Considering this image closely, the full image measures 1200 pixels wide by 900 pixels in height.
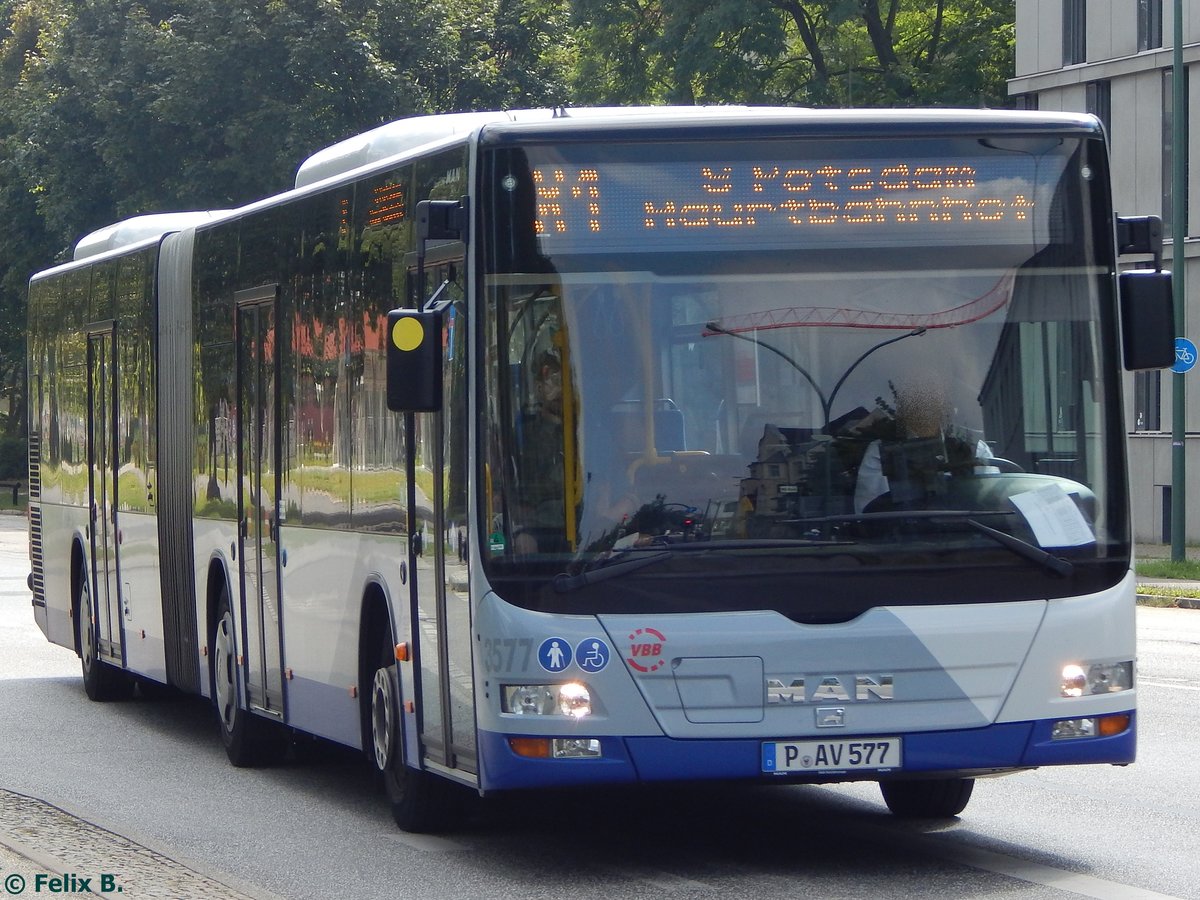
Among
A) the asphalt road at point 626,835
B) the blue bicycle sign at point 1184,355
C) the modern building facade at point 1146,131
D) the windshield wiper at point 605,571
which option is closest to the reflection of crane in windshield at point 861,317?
the windshield wiper at point 605,571

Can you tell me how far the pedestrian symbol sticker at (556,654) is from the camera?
26.0 ft

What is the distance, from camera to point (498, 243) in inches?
320

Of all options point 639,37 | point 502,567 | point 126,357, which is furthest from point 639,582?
point 639,37

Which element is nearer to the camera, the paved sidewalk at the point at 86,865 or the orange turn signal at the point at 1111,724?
the paved sidewalk at the point at 86,865

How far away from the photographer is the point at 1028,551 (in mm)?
8164

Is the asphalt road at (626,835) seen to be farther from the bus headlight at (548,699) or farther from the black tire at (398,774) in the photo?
the bus headlight at (548,699)

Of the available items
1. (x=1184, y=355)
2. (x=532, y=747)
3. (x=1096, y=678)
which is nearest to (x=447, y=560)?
(x=532, y=747)

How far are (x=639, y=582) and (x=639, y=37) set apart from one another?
3923cm

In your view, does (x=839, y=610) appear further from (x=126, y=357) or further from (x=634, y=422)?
(x=126, y=357)

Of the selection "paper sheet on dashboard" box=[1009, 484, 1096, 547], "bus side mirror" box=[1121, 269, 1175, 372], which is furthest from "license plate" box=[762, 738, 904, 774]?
"bus side mirror" box=[1121, 269, 1175, 372]

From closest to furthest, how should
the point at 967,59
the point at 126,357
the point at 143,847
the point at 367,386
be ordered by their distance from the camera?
1. the point at 143,847
2. the point at 367,386
3. the point at 126,357
4. the point at 967,59

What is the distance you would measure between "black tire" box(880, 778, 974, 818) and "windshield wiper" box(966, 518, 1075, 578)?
1.59 m

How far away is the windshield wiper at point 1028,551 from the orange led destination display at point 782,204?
1.06 meters

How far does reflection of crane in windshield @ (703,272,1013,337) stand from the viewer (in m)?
8.06
